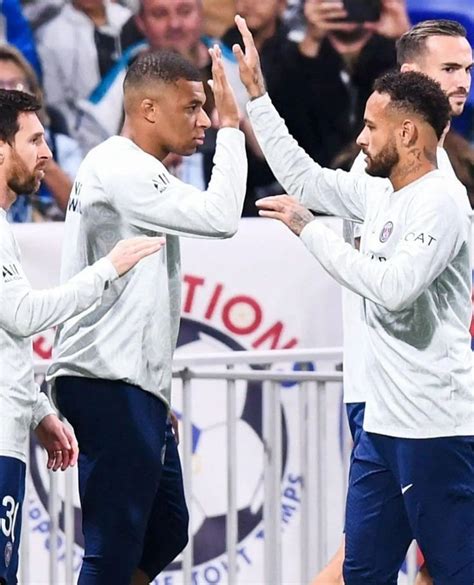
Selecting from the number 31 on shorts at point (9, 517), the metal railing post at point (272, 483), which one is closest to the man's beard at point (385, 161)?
the number 31 on shorts at point (9, 517)

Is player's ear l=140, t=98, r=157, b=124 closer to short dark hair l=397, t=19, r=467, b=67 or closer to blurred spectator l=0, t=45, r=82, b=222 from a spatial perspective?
short dark hair l=397, t=19, r=467, b=67

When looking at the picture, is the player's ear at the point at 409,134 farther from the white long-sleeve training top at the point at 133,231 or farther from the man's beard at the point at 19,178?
the man's beard at the point at 19,178

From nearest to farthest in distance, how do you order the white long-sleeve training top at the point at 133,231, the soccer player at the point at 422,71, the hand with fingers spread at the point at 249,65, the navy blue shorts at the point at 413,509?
1. the navy blue shorts at the point at 413,509
2. the white long-sleeve training top at the point at 133,231
3. the hand with fingers spread at the point at 249,65
4. the soccer player at the point at 422,71

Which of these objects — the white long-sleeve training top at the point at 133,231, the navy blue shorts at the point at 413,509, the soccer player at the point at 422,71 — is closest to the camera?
the navy blue shorts at the point at 413,509

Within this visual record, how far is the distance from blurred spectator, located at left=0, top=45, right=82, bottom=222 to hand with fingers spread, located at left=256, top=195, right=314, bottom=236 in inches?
65.4

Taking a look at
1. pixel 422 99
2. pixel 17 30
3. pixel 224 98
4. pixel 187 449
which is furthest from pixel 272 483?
pixel 17 30

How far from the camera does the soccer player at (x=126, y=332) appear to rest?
3.26 meters

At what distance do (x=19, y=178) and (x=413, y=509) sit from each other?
1118 millimetres

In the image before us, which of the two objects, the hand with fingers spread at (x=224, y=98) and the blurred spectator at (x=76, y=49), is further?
the blurred spectator at (x=76, y=49)

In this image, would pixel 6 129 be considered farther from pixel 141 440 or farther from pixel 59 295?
pixel 141 440

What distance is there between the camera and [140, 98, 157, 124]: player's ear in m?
3.38

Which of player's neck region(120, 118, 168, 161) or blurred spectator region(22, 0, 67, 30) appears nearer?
player's neck region(120, 118, 168, 161)

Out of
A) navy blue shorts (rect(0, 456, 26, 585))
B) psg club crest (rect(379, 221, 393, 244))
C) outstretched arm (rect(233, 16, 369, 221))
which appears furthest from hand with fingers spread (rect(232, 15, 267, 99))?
navy blue shorts (rect(0, 456, 26, 585))

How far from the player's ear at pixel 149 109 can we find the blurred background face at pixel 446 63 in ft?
2.68
